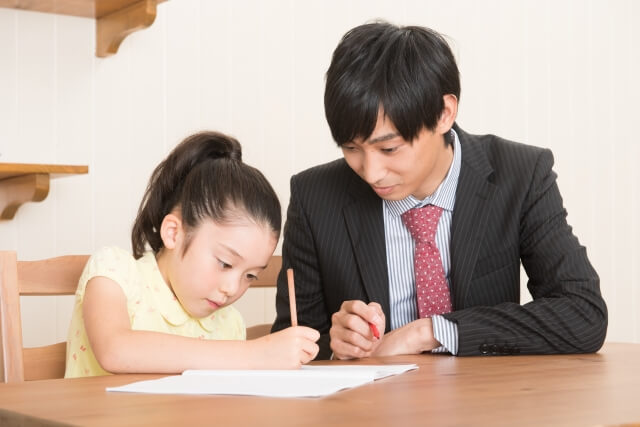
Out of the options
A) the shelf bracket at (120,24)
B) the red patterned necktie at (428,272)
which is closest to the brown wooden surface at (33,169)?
the shelf bracket at (120,24)

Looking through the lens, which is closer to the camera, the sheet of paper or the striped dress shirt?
the sheet of paper

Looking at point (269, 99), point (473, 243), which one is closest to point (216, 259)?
point (473, 243)

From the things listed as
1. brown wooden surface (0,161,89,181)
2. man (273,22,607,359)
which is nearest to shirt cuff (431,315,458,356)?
man (273,22,607,359)

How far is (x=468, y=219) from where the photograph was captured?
5.88 ft

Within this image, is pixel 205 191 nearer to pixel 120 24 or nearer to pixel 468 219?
pixel 468 219

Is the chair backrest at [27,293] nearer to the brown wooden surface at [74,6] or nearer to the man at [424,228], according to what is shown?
the man at [424,228]

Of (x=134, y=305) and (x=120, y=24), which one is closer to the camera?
(x=134, y=305)

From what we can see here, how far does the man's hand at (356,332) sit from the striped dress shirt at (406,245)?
307 millimetres

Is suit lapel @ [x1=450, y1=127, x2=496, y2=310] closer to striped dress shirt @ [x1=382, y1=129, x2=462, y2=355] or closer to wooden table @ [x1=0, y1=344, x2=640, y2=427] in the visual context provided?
striped dress shirt @ [x1=382, y1=129, x2=462, y2=355]

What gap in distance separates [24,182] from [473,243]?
3.63 ft

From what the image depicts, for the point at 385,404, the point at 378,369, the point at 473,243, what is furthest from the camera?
the point at 473,243

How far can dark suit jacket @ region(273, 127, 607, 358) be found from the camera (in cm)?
174

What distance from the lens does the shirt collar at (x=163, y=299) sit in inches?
59.3

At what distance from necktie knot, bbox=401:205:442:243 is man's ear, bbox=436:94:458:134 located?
0.56 feet
